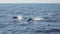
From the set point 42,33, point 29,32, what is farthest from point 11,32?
point 42,33

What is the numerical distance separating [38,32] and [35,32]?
1.07 ft

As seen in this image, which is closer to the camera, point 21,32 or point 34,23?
point 21,32

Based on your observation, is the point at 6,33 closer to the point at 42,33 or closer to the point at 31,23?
the point at 42,33

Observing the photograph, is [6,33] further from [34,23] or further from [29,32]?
[34,23]

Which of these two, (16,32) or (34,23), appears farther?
(34,23)

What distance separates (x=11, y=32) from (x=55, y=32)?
14.1 ft

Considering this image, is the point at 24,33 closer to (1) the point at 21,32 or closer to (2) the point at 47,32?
(1) the point at 21,32

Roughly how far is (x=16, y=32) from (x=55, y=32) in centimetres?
381

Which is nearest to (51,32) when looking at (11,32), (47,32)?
(47,32)

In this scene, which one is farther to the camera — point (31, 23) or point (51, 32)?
point (31, 23)

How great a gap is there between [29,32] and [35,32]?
2.04 ft

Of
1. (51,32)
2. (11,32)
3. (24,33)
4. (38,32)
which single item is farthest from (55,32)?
(11,32)

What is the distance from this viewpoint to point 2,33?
15742mm

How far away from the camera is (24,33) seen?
16109 mm
